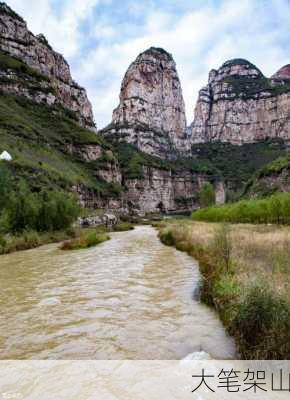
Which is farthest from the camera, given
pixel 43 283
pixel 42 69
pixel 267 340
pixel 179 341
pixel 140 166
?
pixel 140 166

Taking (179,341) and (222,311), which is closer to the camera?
(179,341)

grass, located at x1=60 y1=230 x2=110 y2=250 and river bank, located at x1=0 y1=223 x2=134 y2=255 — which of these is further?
grass, located at x1=60 y1=230 x2=110 y2=250

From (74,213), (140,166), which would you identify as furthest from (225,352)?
(140,166)

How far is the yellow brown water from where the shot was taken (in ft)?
25.7

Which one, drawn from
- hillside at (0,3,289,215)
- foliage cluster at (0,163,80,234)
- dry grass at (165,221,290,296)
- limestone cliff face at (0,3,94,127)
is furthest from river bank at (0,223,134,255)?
limestone cliff face at (0,3,94,127)

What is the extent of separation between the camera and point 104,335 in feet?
29.1

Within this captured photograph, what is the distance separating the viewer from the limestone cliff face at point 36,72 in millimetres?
120625

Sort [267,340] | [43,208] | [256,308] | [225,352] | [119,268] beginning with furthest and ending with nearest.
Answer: [43,208] < [119,268] < [225,352] < [256,308] < [267,340]

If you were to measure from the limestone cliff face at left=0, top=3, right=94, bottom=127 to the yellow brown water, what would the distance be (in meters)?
119

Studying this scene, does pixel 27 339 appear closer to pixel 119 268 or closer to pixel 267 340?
pixel 267 340

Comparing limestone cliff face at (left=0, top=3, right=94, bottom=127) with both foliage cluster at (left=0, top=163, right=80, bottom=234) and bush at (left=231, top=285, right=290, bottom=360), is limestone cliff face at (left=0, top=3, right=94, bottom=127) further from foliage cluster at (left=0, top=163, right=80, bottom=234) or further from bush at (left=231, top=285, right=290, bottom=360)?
Result: bush at (left=231, top=285, right=290, bottom=360)

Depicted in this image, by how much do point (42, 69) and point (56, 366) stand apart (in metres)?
165

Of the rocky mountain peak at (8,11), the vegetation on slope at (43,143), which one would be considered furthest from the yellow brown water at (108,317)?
the rocky mountain peak at (8,11)

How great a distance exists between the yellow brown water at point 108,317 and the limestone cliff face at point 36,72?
11871 centimetres
